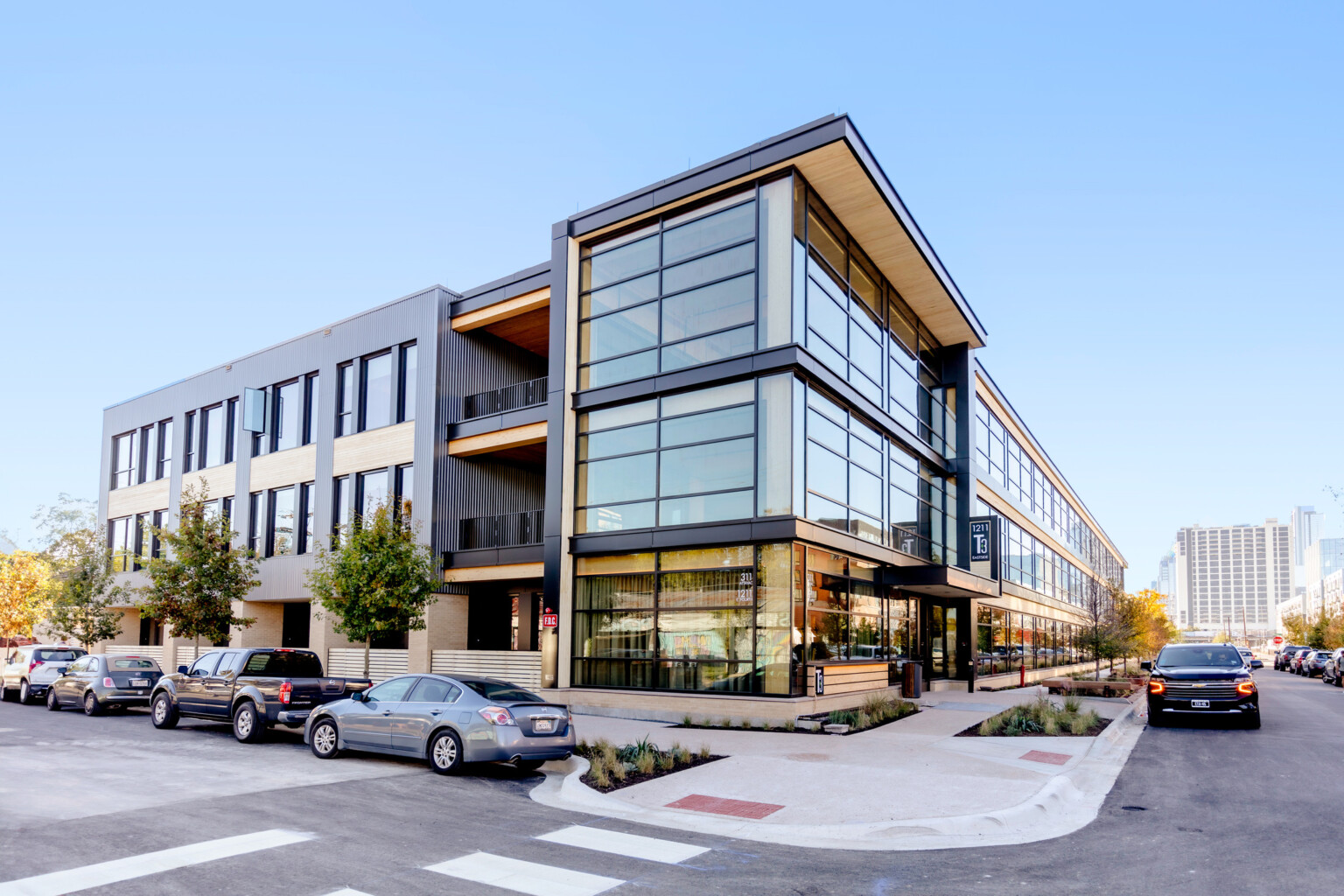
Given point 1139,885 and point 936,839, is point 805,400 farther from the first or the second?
point 1139,885

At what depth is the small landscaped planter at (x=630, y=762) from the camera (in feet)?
40.1

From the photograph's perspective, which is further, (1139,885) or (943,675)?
(943,675)

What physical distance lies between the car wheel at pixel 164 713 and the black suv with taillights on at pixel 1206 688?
19449 millimetres

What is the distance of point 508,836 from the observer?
9.43m

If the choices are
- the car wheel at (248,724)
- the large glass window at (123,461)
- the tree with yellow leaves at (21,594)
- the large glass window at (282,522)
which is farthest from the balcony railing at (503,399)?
the tree with yellow leaves at (21,594)

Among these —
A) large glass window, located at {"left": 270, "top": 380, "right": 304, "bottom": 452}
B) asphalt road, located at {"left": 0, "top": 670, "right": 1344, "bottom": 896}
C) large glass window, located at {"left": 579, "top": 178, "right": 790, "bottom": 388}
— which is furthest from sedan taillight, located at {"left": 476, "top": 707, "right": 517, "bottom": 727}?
large glass window, located at {"left": 270, "top": 380, "right": 304, "bottom": 452}

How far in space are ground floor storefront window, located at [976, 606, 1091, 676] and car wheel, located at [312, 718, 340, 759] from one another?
22863mm

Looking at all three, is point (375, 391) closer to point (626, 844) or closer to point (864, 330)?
point (864, 330)

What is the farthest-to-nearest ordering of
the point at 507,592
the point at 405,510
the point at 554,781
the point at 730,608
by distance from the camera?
the point at 507,592, the point at 405,510, the point at 730,608, the point at 554,781

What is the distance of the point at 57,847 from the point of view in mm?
8484

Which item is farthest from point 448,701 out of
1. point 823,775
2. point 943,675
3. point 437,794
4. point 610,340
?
point 943,675

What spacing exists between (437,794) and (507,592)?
693 inches

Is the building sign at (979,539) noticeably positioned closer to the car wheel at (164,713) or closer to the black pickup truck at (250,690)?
the black pickup truck at (250,690)

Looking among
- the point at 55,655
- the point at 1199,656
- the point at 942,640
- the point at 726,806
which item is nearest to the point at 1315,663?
the point at 942,640
